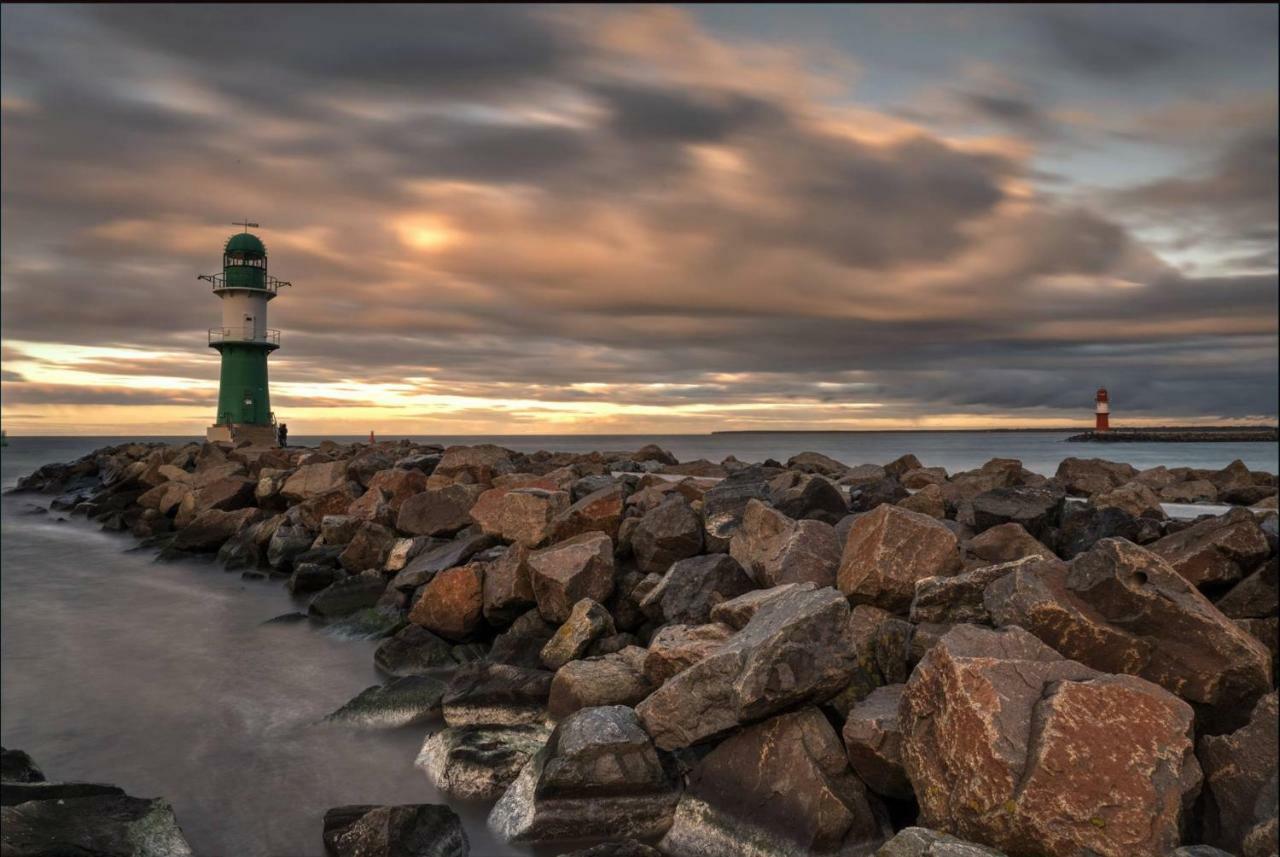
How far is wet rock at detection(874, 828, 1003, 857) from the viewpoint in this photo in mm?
4254

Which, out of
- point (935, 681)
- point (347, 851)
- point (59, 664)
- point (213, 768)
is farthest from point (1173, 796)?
point (59, 664)

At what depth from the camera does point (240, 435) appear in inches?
1565

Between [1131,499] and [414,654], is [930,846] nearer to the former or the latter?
[414,654]

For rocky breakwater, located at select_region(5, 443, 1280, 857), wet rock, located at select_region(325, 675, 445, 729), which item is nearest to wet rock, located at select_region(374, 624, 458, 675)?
rocky breakwater, located at select_region(5, 443, 1280, 857)

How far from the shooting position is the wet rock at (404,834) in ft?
17.9

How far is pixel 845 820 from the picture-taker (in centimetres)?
527

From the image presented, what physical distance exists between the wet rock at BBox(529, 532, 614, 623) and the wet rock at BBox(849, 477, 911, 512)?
334cm

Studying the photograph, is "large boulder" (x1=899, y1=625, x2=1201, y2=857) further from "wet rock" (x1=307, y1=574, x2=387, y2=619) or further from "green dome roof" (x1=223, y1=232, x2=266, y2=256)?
"green dome roof" (x1=223, y1=232, x2=266, y2=256)

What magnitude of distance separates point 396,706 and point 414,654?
1.84 metres

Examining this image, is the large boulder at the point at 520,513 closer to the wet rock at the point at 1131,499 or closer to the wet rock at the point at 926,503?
the wet rock at the point at 926,503

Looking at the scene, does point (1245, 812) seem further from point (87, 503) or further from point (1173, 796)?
point (87, 503)

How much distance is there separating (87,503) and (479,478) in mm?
19970

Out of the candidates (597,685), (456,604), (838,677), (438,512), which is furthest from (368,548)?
(838,677)

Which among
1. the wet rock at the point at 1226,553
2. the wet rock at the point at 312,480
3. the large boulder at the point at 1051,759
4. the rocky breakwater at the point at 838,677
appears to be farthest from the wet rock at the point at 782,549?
the wet rock at the point at 312,480
